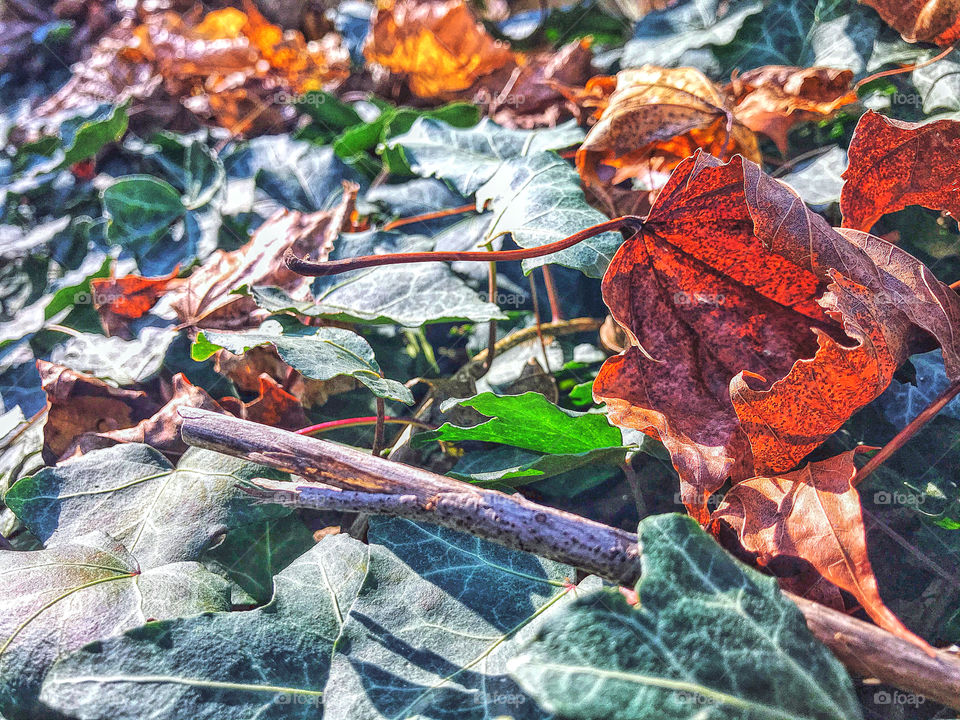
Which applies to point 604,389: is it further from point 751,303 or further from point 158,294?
point 158,294

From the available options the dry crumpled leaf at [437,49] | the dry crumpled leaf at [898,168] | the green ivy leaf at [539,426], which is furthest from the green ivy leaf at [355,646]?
the dry crumpled leaf at [437,49]

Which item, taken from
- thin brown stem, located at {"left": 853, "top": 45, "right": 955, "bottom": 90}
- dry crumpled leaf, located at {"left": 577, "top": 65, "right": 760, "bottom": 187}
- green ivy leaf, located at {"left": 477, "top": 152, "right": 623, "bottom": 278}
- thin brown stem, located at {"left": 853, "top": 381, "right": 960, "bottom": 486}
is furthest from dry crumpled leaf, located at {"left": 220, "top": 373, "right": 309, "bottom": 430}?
thin brown stem, located at {"left": 853, "top": 45, "right": 955, "bottom": 90}

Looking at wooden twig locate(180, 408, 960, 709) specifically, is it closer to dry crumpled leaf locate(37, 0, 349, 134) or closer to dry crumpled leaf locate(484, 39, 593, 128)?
dry crumpled leaf locate(484, 39, 593, 128)

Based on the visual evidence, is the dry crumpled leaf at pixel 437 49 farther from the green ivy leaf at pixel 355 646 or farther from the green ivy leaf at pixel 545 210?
the green ivy leaf at pixel 355 646

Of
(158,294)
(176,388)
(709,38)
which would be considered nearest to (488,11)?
(709,38)

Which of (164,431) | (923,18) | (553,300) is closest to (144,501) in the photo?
(164,431)

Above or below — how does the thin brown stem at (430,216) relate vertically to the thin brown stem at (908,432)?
above

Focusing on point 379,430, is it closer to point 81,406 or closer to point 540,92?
point 81,406
